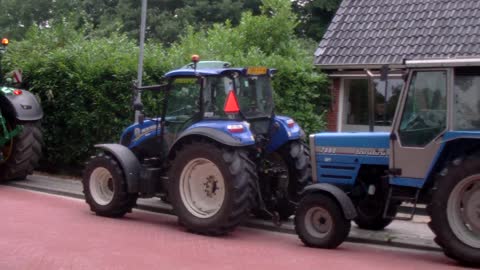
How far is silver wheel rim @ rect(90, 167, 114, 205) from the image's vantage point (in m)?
12.3

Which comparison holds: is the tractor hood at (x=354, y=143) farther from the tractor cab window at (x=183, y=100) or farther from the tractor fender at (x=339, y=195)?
the tractor cab window at (x=183, y=100)

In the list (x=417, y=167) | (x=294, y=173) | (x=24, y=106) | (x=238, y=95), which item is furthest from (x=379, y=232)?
(x=24, y=106)

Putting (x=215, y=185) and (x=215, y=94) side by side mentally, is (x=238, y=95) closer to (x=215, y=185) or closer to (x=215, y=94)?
(x=215, y=94)

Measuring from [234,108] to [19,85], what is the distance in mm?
6689

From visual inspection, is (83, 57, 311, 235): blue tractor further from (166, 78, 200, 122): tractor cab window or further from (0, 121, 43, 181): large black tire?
(0, 121, 43, 181): large black tire

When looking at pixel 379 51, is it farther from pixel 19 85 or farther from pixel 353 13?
pixel 19 85

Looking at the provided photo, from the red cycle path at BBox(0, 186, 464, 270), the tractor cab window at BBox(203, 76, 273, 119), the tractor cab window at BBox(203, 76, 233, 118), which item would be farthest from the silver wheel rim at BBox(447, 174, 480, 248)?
the tractor cab window at BBox(203, 76, 233, 118)

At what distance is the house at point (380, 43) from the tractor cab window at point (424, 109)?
219 inches

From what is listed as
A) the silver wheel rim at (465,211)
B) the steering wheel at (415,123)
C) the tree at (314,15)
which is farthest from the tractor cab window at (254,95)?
the tree at (314,15)

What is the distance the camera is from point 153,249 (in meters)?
9.82

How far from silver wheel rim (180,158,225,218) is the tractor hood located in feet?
5.20

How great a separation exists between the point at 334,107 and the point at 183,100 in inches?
231

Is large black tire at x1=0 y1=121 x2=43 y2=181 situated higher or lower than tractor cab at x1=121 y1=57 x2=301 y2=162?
lower

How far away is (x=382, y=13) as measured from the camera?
1788 centimetres
